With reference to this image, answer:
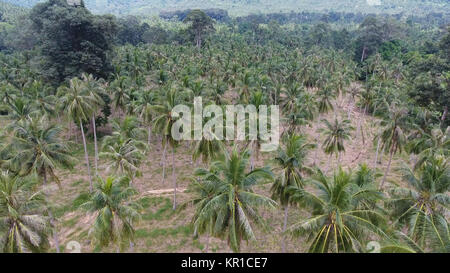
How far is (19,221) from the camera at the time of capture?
15406 mm

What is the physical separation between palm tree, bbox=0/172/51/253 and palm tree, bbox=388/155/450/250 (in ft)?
64.6

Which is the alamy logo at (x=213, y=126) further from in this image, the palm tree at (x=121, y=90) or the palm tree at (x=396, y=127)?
the palm tree at (x=121, y=90)

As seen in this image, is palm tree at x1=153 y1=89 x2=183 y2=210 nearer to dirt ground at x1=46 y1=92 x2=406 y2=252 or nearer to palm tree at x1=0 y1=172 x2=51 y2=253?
dirt ground at x1=46 y1=92 x2=406 y2=252

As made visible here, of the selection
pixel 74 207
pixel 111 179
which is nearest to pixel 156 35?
pixel 74 207

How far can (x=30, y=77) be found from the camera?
174ft

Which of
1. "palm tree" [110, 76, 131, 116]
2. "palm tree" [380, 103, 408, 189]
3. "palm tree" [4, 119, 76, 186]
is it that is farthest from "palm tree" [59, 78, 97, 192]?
"palm tree" [380, 103, 408, 189]

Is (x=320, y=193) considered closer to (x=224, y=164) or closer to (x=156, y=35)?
(x=224, y=164)

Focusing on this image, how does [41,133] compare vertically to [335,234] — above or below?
above

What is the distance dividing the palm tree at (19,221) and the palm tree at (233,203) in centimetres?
847

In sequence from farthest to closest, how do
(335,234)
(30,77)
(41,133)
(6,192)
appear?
(30,77), (41,133), (6,192), (335,234)

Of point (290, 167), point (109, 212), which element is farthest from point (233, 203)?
point (109, 212)

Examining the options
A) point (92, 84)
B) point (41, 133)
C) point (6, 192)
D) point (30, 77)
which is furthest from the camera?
point (30, 77)

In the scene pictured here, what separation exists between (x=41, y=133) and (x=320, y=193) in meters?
20.9
